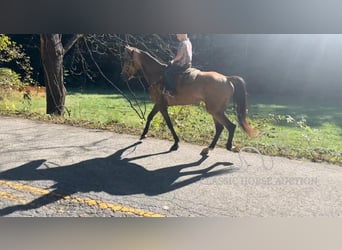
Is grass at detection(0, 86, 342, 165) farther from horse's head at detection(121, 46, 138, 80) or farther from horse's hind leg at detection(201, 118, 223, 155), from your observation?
horse's head at detection(121, 46, 138, 80)

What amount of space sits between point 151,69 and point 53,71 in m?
0.84

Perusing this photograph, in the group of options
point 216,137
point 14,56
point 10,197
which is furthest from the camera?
point 14,56

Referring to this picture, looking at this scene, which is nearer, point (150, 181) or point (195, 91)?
point (150, 181)

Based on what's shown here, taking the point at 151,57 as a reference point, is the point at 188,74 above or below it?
below

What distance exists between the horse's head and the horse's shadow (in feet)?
2.24

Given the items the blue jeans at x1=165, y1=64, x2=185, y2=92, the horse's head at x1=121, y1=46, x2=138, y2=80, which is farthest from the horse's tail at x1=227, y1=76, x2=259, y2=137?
the horse's head at x1=121, y1=46, x2=138, y2=80

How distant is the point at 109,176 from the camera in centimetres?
297

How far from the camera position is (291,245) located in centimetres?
282

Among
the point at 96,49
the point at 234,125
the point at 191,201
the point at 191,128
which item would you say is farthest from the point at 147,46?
the point at 191,201

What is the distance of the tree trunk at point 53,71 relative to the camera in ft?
10.2

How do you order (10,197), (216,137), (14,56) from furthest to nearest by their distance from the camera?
1. (14,56)
2. (216,137)
3. (10,197)

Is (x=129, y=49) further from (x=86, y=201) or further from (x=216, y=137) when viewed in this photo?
(x=86, y=201)

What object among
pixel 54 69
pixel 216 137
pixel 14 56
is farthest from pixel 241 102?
pixel 14 56

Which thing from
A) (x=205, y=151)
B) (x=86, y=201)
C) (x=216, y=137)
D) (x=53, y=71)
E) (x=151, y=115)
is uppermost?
(x=53, y=71)
